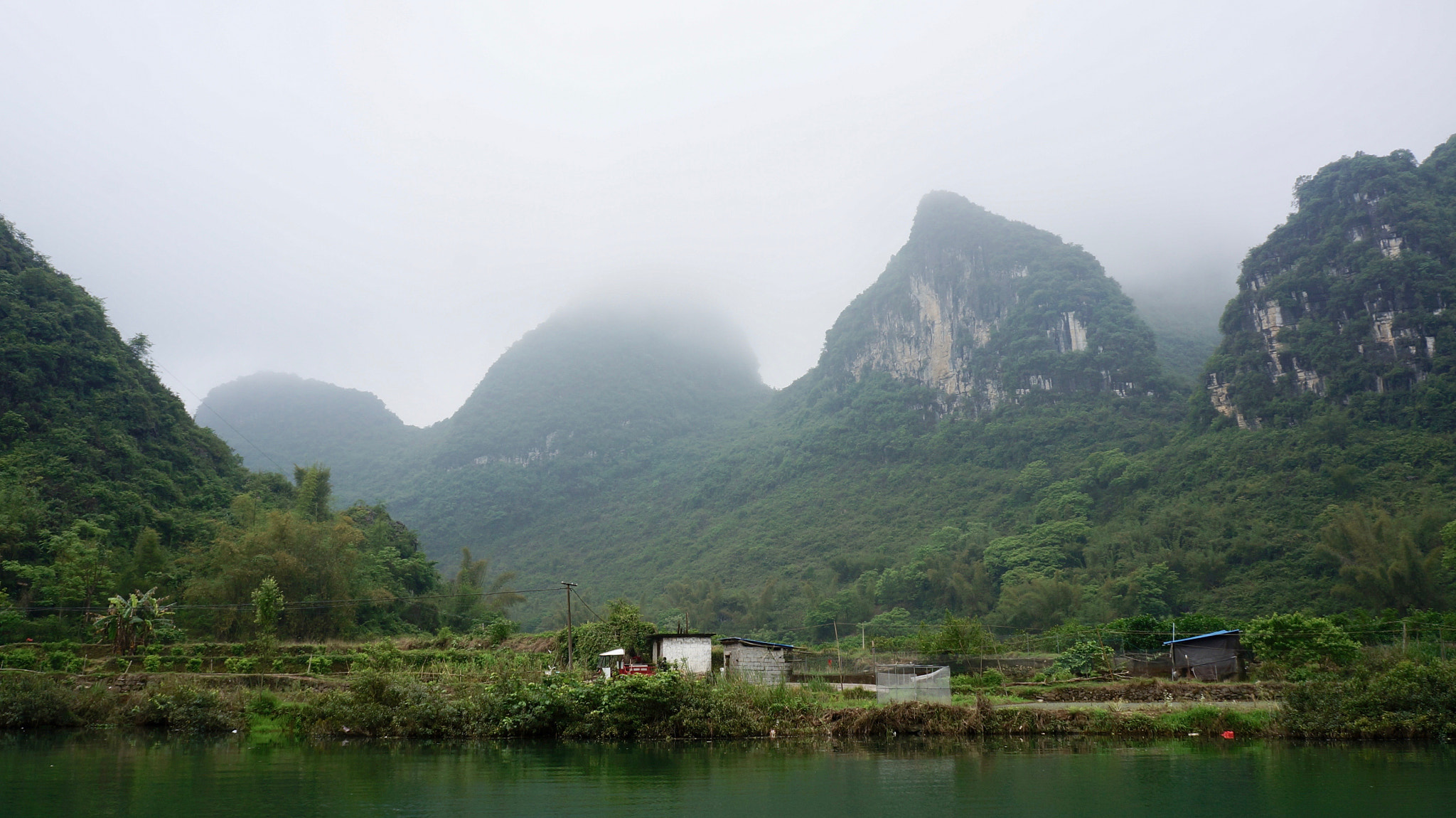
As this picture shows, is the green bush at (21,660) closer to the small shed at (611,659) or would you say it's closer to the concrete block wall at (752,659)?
the small shed at (611,659)

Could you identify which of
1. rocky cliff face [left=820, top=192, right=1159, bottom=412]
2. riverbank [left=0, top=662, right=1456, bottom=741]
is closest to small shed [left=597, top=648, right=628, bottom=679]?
riverbank [left=0, top=662, right=1456, bottom=741]

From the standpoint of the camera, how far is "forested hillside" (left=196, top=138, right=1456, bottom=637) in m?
52.8

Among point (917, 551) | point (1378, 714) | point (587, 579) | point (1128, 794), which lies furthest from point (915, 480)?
point (1128, 794)

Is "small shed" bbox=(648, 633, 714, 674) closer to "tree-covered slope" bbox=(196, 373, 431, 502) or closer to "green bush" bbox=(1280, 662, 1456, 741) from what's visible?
"green bush" bbox=(1280, 662, 1456, 741)

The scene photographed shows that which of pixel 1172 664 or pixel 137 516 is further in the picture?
pixel 137 516

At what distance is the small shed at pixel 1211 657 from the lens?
27.1 metres

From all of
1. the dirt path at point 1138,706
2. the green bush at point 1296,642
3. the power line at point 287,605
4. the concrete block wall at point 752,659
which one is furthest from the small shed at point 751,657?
the power line at point 287,605

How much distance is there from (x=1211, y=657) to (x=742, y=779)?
72.7ft

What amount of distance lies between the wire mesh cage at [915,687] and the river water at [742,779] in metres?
1.57

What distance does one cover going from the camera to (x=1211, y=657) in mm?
27422

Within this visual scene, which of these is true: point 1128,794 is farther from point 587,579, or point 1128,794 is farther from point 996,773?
point 587,579

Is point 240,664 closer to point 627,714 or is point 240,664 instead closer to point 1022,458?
point 627,714

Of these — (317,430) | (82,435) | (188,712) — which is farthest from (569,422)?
(188,712)

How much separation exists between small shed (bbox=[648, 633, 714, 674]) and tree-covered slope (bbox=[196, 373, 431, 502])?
100011 mm
